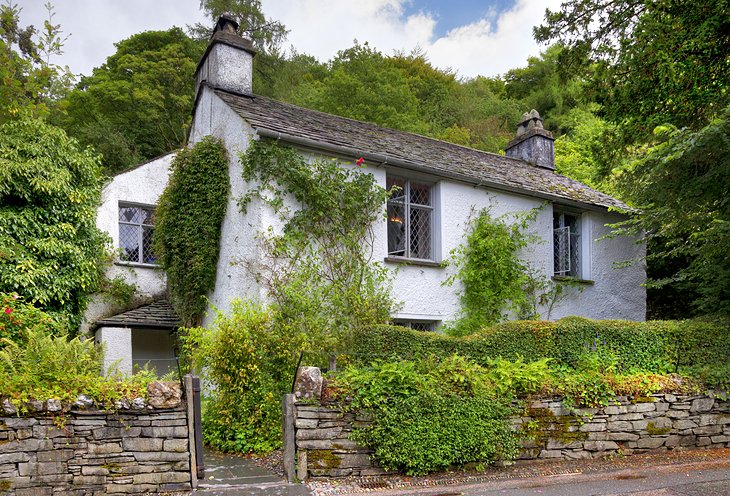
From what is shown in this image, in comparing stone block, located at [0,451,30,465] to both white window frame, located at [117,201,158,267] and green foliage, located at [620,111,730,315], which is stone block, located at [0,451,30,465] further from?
green foliage, located at [620,111,730,315]

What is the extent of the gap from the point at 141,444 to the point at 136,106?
895 inches

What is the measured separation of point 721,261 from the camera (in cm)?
1116

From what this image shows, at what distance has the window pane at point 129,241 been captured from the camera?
15828mm

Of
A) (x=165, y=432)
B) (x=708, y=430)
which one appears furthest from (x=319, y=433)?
(x=708, y=430)

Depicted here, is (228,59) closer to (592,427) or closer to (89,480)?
(89,480)

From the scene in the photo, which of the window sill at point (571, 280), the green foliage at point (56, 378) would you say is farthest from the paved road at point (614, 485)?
the window sill at point (571, 280)

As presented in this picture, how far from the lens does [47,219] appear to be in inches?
502

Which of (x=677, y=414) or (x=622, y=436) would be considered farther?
(x=677, y=414)

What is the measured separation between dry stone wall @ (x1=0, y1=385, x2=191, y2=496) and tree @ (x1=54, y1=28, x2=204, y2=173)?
20219mm

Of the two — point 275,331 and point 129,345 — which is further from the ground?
point 275,331

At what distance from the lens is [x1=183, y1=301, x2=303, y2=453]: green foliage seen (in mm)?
8758

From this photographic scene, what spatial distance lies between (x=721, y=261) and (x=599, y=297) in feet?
15.9

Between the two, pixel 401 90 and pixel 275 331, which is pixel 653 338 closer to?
pixel 275 331

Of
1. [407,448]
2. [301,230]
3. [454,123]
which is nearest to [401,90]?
[454,123]
